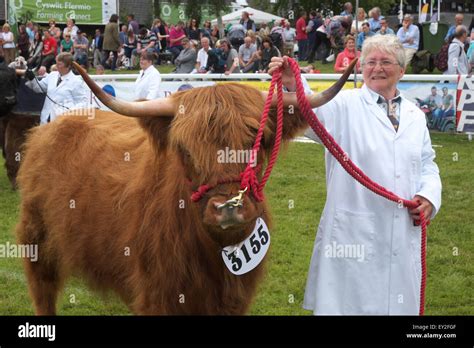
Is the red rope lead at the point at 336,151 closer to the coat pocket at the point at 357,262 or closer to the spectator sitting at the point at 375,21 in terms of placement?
the coat pocket at the point at 357,262

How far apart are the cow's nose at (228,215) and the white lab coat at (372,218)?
0.87 metres

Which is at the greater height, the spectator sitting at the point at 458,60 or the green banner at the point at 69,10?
the green banner at the point at 69,10

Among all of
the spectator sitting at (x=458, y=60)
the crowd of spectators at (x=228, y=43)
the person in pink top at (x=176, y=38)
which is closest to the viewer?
the spectator sitting at (x=458, y=60)

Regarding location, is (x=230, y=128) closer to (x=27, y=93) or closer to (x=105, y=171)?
(x=105, y=171)

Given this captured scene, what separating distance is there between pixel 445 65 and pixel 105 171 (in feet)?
50.4

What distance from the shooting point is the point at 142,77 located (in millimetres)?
13039

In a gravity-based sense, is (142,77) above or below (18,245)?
above

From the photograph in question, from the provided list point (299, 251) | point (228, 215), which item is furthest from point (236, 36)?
point (228, 215)

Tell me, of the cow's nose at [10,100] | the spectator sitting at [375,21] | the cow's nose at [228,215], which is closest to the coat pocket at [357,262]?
the cow's nose at [228,215]

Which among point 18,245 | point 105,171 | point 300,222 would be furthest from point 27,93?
point 105,171

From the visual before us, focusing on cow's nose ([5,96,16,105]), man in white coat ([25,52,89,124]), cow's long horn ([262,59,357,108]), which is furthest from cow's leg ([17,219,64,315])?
man in white coat ([25,52,89,124])

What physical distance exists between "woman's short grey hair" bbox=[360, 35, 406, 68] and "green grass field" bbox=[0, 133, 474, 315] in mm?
799

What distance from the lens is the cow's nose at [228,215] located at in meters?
3.29

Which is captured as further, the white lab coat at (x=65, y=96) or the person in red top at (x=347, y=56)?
the person in red top at (x=347, y=56)
